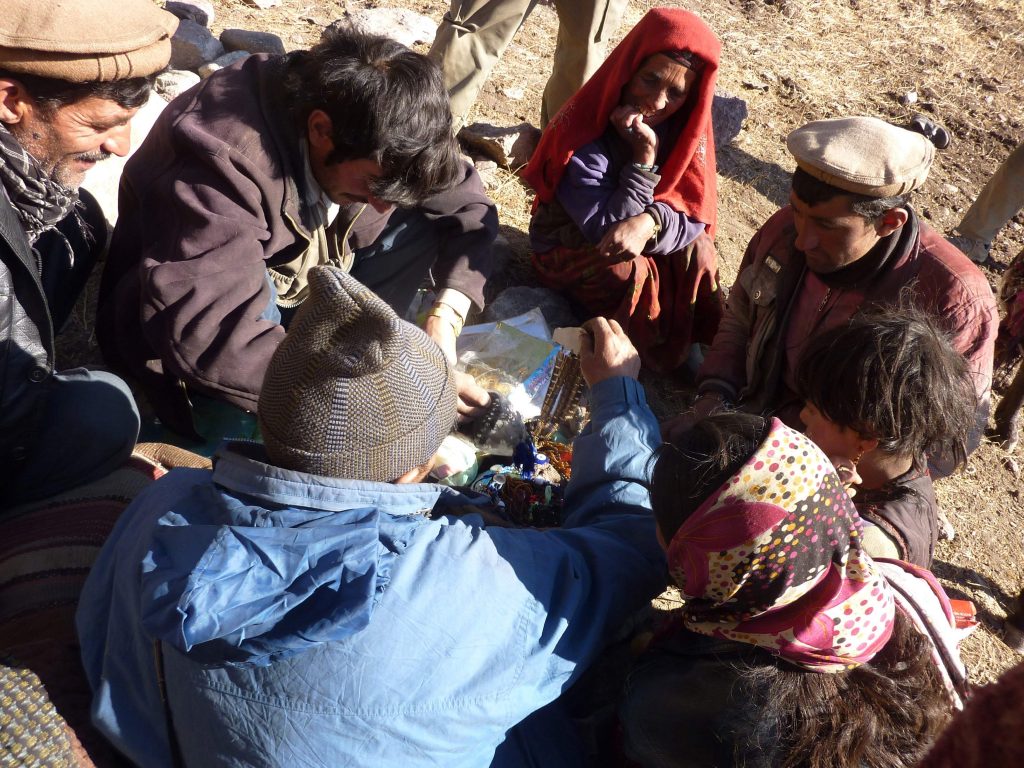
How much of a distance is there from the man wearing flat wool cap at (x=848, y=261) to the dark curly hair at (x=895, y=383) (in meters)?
0.41

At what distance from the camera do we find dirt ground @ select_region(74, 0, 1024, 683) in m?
3.92

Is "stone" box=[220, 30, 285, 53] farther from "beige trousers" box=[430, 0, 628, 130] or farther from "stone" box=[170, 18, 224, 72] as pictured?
"beige trousers" box=[430, 0, 628, 130]

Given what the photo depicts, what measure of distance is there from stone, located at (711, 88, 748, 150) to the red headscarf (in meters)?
2.02

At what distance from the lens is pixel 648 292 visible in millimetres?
3910

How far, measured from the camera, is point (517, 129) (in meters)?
5.17

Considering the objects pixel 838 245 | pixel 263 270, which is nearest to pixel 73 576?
pixel 263 270

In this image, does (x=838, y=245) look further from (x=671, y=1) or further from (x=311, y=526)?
(x=671, y=1)

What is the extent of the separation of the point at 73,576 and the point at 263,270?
112 cm

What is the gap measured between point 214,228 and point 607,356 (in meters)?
→ 1.25

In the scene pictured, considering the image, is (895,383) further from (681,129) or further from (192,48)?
(192,48)

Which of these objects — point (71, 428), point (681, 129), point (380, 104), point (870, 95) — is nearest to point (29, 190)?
point (71, 428)

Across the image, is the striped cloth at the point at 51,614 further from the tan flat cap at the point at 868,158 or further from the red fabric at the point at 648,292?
the tan flat cap at the point at 868,158

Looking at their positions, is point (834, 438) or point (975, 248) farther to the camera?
point (975, 248)

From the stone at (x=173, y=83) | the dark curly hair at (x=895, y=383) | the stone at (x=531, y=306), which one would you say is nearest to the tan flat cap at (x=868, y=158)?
the dark curly hair at (x=895, y=383)
